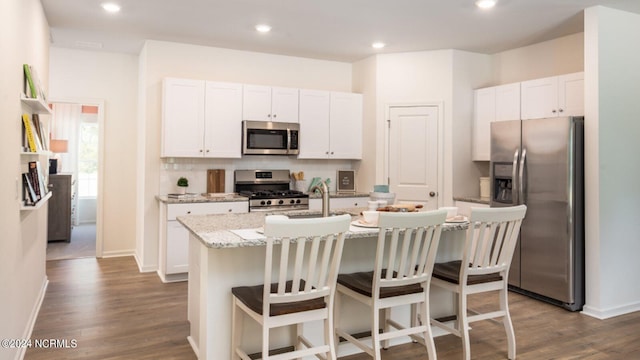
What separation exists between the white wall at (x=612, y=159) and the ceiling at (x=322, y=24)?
28cm

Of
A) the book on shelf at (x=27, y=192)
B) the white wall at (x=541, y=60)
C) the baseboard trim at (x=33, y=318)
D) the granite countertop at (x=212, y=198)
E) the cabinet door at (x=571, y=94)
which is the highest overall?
the white wall at (x=541, y=60)

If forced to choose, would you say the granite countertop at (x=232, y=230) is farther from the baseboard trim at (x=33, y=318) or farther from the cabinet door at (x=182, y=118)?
the cabinet door at (x=182, y=118)

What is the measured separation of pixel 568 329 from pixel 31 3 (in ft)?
15.5

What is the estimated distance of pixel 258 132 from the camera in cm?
510

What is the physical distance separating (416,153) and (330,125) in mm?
1123

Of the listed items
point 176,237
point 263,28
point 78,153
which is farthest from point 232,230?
point 78,153

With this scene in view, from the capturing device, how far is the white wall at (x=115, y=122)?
18.0ft

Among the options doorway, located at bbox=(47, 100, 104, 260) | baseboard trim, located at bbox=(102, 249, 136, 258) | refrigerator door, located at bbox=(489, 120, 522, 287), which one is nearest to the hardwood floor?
refrigerator door, located at bbox=(489, 120, 522, 287)

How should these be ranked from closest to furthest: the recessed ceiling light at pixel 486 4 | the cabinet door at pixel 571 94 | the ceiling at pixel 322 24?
the recessed ceiling light at pixel 486 4
the ceiling at pixel 322 24
the cabinet door at pixel 571 94

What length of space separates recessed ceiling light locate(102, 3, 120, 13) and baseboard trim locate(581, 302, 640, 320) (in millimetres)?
4866

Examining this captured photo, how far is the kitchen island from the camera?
2.46m

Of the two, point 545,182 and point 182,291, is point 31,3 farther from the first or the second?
point 545,182

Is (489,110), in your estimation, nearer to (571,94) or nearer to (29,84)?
(571,94)

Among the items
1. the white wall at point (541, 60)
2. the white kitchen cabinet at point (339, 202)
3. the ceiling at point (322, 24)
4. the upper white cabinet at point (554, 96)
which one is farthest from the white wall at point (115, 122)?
the upper white cabinet at point (554, 96)
